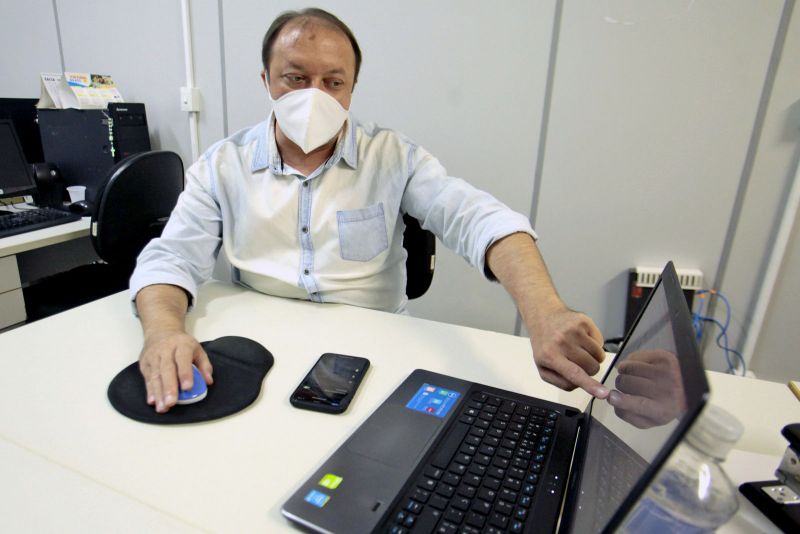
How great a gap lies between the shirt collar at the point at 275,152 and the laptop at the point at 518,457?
27.2 inches

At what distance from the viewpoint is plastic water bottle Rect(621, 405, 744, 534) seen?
34 centimetres

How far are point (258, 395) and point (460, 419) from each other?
0.31 m

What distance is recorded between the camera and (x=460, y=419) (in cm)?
66

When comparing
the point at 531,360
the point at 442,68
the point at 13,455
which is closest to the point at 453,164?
the point at 442,68

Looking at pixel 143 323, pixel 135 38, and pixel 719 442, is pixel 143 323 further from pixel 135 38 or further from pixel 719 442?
pixel 135 38

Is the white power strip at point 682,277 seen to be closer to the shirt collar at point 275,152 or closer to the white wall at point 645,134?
the white wall at point 645,134

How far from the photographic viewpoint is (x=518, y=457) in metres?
0.58

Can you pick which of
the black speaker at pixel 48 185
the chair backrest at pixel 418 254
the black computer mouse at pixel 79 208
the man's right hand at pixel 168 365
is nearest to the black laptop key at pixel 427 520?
the man's right hand at pixel 168 365

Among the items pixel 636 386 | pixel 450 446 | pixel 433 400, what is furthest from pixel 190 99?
pixel 636 386

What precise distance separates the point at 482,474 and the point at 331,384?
11.3 inches

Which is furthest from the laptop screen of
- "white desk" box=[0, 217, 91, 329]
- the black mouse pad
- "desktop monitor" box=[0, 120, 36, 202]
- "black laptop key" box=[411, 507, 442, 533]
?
"desktop monitor" box=[0, 120, 36, 202]

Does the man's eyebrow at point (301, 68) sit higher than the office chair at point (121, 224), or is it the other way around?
the man's eyebrow at point (301, 68)

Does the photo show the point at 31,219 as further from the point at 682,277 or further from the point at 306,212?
the point at 682,277

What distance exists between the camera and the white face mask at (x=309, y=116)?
1.14m
